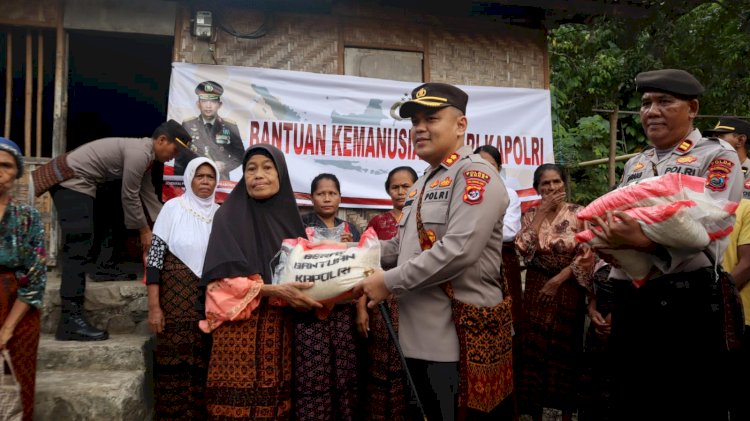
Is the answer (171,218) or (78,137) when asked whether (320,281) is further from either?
(78,137)

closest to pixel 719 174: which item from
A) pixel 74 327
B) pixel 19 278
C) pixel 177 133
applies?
pixel 19 278

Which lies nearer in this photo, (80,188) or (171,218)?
(171,218)

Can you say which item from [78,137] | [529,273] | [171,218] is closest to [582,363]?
[529,273]

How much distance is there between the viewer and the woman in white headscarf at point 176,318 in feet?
12.2

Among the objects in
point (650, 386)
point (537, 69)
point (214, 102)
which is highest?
point (537, 69)

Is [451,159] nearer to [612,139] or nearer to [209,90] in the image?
[209,90]

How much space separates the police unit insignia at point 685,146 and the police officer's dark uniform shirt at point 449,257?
0.77m

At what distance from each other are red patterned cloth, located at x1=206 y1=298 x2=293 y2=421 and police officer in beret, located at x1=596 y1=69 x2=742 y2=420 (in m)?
1.56

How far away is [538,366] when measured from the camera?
4.09m

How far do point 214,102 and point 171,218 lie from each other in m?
1.48

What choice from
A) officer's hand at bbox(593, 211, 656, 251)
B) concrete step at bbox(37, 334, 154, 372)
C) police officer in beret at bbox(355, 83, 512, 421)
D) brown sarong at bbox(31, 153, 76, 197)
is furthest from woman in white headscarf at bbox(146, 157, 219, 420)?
officer's hand at bbox(593, 211, 656, 251)

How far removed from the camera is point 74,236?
3971 millimetres

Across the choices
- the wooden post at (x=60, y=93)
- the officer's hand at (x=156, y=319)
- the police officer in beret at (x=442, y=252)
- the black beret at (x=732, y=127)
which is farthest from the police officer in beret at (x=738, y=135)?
the wooden post at (x=60, y=93)

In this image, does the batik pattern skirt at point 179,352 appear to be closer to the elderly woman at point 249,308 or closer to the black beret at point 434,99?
the elderly woman at point 249,308
